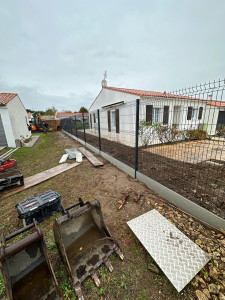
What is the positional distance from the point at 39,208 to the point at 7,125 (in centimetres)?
969

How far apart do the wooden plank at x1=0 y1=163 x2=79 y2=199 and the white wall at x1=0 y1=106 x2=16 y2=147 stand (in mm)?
6958

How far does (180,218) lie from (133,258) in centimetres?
110

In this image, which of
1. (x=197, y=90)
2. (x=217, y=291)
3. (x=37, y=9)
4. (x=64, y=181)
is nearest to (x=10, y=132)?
(x=37, y=9)

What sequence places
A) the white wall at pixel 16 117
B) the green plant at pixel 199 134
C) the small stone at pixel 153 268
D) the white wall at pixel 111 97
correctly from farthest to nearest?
1. the white wall at pixel 16 117
2. the white wall at pixel 111 97
3. the green plant at pixel 199 134
4. the small stone at pixel 153 268

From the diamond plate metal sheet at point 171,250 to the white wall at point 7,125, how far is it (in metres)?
10.6

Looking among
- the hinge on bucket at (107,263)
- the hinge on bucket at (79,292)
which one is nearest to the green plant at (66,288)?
the hinge on bucket at (79,292)

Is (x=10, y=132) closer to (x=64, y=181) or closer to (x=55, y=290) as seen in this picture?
(x=64, y=181)

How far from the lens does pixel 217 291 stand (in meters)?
1.20

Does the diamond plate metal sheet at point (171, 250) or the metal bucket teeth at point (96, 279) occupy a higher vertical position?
the diamond plate metal sheet at point (171, 250)

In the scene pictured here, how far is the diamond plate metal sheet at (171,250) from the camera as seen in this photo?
1275 millimetres

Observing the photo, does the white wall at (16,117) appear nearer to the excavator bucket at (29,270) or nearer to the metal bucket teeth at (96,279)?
the excavator bucket at (29,270)

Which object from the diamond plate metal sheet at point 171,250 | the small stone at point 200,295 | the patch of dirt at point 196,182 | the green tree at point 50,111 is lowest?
the small stone at point 200,295

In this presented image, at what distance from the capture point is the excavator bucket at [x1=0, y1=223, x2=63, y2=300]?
1.12 meters

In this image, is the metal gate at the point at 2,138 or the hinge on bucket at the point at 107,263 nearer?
the hinge on bucket at the point at 107,263
